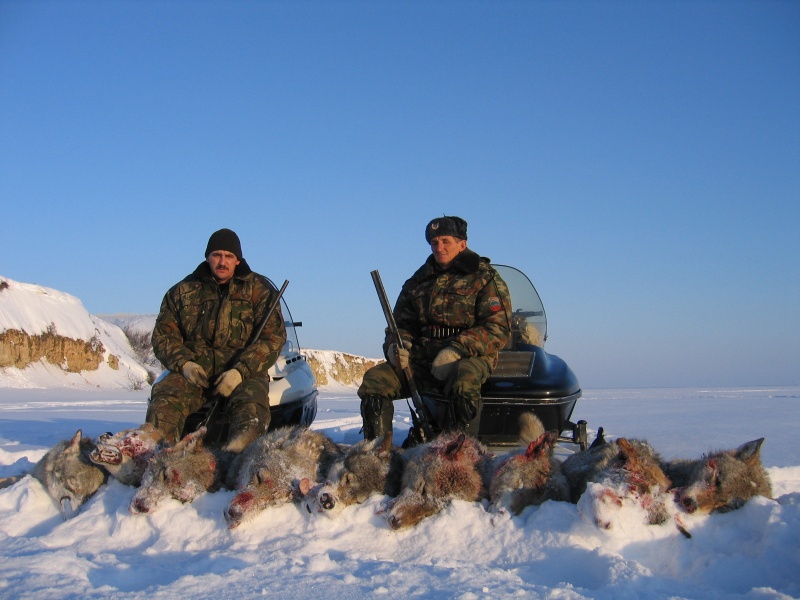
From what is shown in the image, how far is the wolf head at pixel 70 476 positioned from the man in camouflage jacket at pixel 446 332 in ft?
6.33

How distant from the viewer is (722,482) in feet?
11.1

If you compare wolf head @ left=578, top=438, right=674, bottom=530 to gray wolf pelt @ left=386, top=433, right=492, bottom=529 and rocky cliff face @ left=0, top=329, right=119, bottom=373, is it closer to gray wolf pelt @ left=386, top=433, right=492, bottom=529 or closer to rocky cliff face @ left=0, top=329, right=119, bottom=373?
gray wolf pelt @ left=386, top=433, right=492, bottom=529

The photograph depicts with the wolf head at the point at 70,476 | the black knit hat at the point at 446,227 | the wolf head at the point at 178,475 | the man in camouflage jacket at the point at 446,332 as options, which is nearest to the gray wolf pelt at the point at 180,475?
the wolf head at the point at 178,475

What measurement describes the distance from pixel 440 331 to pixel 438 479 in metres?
2.14

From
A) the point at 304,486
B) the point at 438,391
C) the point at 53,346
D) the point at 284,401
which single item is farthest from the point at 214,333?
the point at 53,346

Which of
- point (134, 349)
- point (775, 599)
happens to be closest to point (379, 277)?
point (775, 599)

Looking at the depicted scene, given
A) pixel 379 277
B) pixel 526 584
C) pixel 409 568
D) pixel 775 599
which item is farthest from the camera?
pixel 379 277

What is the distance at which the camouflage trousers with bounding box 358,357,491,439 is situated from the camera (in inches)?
192

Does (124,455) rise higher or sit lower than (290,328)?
lower

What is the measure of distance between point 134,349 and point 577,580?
2895cm

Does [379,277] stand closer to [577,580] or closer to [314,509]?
[314,509]

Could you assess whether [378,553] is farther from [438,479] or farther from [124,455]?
[124,455]

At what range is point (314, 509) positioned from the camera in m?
3.45

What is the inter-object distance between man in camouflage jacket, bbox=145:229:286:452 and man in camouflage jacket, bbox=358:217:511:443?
928 millimetres
